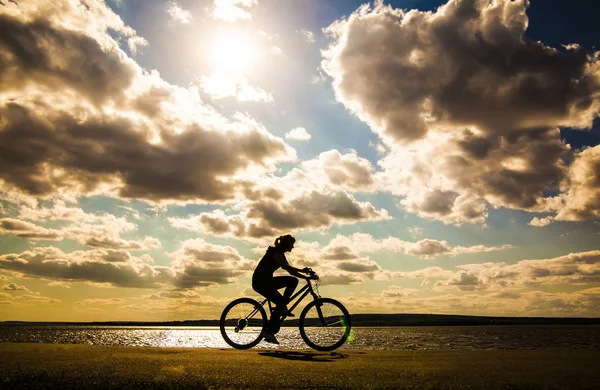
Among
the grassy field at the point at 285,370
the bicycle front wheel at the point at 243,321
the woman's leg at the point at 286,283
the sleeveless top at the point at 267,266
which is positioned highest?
the sleeveless top at the point at 267,266

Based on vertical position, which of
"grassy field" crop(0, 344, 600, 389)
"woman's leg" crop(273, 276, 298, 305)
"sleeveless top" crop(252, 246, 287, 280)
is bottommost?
"grassy field" crop(0, 344, 600, 389)

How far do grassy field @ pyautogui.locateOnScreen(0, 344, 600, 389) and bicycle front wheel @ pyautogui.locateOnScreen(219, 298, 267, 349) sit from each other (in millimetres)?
2221

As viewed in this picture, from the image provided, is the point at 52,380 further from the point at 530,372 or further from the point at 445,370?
the point at 530,372

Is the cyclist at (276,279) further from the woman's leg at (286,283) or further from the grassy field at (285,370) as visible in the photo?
the grassy field at (285,370)

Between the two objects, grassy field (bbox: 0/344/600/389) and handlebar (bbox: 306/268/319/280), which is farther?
handlebar (bbox: 306/268/319/280)

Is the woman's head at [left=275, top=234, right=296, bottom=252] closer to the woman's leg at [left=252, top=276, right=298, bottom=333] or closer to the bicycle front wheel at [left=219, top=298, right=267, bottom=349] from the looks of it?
the woman's leg at [left=252, top=276, right=298, bottom=333]

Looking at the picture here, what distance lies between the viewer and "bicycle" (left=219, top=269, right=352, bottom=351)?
11.1 meters

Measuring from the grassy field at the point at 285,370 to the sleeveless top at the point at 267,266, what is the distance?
2.12 m

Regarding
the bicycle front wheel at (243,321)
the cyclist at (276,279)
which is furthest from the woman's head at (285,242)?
the bicycle front wheel at (243,321)

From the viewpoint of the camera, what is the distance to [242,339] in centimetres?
1257

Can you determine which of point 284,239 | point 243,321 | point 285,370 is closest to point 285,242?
point 284,239

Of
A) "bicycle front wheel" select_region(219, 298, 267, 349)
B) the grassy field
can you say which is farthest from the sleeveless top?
the grassy field

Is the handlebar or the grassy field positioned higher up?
the handlebar

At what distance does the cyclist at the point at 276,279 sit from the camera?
35.0ft
